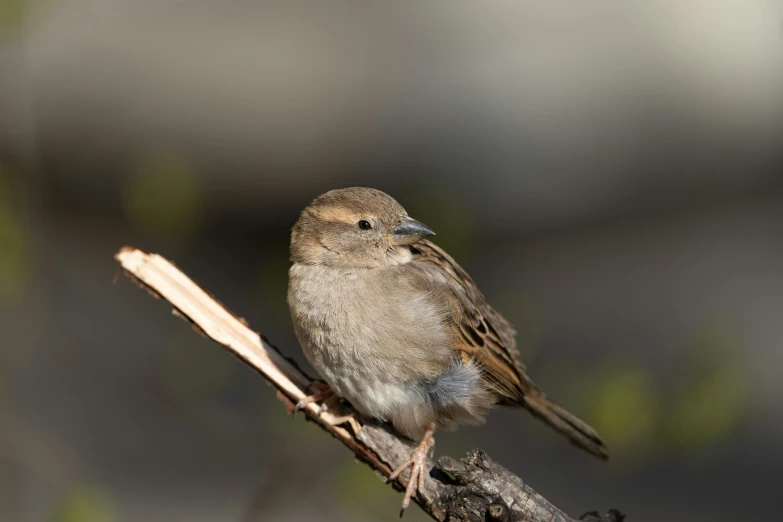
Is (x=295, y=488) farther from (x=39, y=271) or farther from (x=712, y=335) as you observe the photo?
(x=712, y=335)

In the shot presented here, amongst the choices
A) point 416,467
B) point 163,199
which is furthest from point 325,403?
point 163,199

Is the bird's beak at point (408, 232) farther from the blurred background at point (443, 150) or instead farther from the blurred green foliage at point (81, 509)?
the blurred background at point (443, 150)

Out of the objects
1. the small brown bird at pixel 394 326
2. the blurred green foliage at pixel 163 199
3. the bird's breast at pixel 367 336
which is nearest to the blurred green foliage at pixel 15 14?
the blurred green foliage at pixel 163 199

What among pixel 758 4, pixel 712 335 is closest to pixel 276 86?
pixel 758 4

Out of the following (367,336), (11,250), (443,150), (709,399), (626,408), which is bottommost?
(11,250)

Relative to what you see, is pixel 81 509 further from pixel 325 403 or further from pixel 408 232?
pixel 408 232
